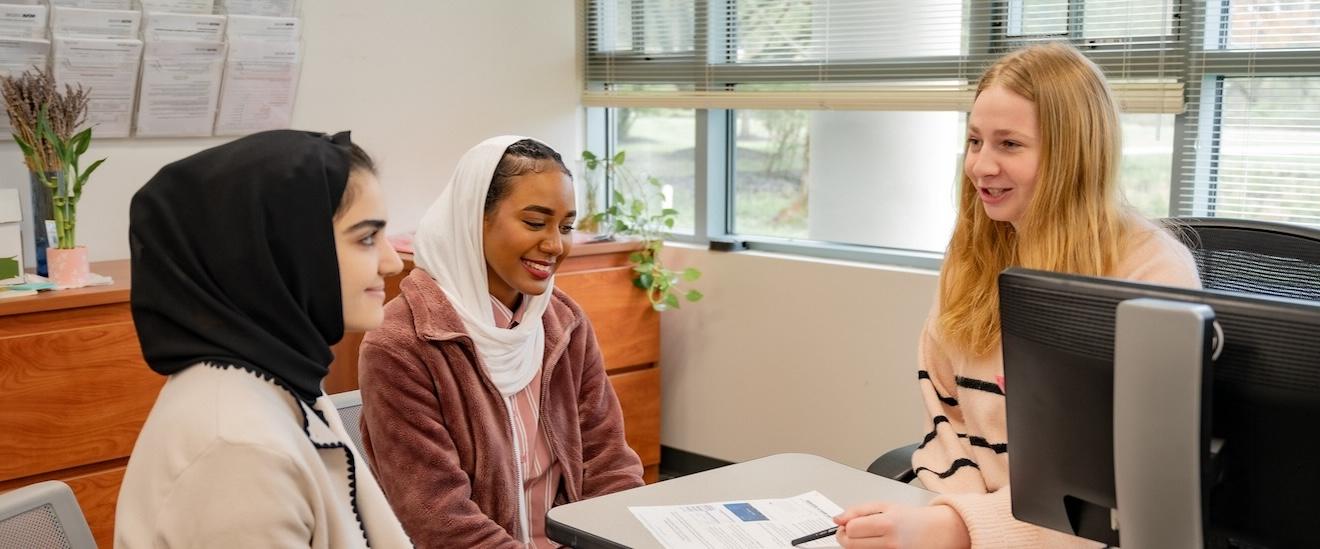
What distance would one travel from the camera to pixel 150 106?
3236 mm

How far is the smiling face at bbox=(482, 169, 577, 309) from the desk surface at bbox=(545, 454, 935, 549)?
1.71 feet

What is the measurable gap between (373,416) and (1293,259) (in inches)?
58.2

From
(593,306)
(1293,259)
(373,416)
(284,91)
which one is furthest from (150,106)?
(1293,259)

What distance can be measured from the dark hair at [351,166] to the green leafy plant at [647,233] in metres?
2.33

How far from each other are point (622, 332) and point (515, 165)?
160 centimetres

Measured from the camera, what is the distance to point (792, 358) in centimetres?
383

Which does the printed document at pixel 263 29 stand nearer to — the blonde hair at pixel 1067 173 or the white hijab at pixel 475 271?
the white hijab at pixel 475 271

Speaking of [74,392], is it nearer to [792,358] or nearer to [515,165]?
[515,165]

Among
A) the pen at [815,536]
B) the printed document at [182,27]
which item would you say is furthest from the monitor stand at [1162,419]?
the printed document at [182,27]

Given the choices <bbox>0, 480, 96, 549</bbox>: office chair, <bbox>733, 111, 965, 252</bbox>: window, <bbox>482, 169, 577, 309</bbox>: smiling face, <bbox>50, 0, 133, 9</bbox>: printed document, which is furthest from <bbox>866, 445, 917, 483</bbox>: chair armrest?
<bbox>50, 0, 133, 9</bbox>: printed document

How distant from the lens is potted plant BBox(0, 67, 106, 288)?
2.76 metres

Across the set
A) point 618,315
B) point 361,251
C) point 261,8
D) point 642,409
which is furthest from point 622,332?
point 361,251

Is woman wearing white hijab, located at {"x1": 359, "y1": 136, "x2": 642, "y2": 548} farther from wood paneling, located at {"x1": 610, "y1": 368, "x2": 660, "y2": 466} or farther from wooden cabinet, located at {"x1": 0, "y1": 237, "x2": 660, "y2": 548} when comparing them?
wood paneling, located at {"x1": 610, "y1": 368, "x2": 660, "y2": 466}

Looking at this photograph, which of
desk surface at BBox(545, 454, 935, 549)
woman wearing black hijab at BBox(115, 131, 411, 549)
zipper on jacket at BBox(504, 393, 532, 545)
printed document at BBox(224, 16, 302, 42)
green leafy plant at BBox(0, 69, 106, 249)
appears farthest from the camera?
printed document at BBox(224, 16, 302, 42)
